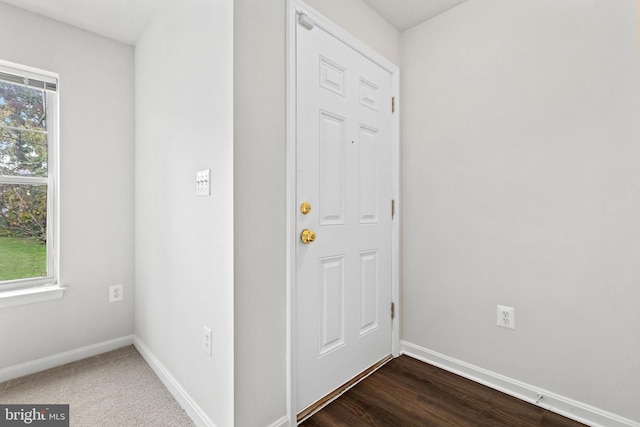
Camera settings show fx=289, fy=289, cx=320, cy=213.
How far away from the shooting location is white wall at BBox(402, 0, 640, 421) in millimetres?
1399

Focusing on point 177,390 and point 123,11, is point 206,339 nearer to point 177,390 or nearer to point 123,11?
point 177,390

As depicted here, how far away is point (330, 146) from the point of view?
1645 millimetres

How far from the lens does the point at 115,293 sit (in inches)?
87.4

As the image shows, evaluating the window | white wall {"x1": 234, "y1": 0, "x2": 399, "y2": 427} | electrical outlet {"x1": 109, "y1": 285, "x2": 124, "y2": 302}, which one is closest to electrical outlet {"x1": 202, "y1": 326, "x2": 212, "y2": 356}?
white wall {"x1": 234, "y1": 0, "x2": 399, "y2": 427}

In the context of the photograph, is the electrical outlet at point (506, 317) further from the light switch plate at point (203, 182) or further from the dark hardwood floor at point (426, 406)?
the light switch plate at point (203, 182)

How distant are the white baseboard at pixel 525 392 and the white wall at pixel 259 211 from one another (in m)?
1.16

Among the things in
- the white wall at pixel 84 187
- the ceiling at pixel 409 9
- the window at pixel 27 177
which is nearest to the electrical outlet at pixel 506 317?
the ceiling at pixel 409 9

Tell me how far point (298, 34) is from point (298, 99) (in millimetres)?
320

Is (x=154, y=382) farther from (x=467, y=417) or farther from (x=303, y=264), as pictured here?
(x=467, y=417)

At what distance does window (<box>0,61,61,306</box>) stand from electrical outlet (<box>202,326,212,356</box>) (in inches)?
55.8

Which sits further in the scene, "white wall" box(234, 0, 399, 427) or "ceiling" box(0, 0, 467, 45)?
"ceiling" box(0, 0, 467, 45)

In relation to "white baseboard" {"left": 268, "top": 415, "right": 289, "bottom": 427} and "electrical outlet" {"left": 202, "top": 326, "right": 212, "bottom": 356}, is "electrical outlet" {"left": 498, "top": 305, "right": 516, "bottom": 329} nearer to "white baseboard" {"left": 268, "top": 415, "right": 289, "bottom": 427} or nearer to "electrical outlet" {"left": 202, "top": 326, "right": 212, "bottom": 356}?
"white baseboard" {"left": 268, "top": 415, "right": 289, "bottom": 427}

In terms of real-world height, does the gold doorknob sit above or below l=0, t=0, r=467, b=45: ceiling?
below

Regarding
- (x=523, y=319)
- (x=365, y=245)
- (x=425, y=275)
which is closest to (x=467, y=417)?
(x=523, y=319)
